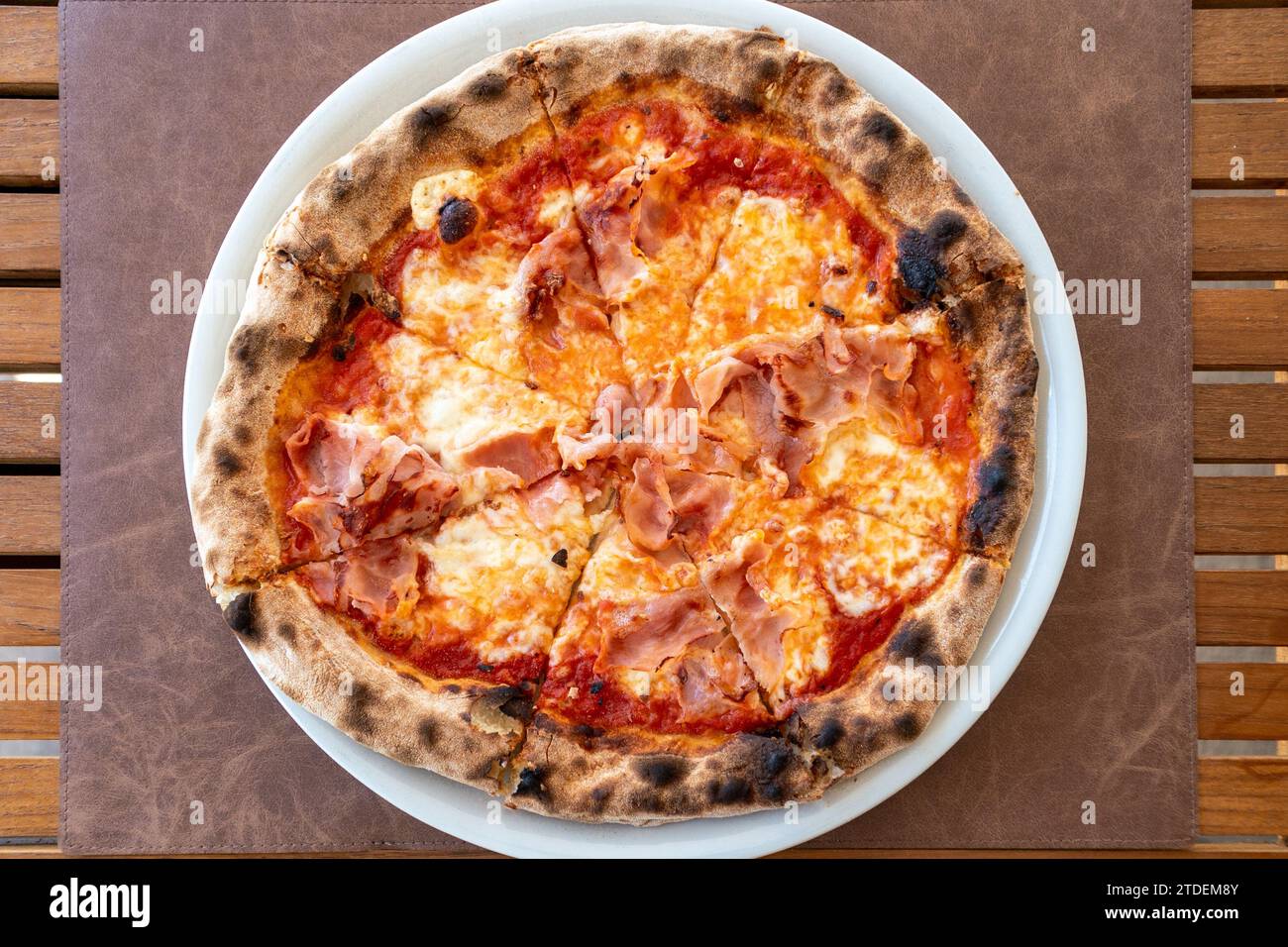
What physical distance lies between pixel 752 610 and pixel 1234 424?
7.46 ft

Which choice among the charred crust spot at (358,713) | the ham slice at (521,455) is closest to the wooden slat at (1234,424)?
the ham slice at (521,455)

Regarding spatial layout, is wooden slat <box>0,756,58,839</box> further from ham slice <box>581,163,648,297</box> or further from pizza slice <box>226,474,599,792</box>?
ham slice <box>581,163,648,297</box>

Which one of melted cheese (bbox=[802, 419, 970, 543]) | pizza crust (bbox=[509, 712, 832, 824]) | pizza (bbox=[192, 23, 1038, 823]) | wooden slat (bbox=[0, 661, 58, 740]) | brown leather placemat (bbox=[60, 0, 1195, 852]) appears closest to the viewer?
pizza crust (bbox=[509, 712, 832, 824])

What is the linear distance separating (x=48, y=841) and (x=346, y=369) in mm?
2375

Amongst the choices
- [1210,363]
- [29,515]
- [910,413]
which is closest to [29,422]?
[29,515]

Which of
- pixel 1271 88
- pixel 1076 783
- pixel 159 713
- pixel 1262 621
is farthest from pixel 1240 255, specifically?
pixel 159 713

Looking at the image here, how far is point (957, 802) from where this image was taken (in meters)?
3.86

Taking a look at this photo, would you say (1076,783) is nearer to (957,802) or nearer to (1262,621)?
(957,802)

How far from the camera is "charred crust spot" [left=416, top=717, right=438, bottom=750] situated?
10.7 feet

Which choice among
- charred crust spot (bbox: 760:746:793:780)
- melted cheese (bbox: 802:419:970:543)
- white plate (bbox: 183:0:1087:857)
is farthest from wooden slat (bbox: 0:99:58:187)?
charred crust spot (bbox: 760:746:793:780)

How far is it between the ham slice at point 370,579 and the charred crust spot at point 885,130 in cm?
227

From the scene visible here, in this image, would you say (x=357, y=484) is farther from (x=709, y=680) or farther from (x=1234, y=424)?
(x=1234, y=424)

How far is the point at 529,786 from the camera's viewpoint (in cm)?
328

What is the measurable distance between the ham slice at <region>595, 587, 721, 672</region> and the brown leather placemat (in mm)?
1111
